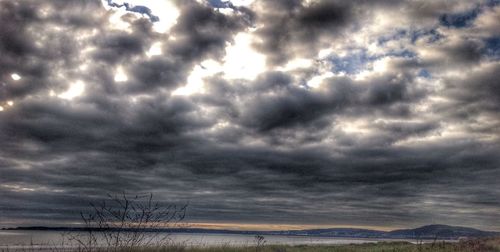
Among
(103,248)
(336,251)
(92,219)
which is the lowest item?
(336,251)

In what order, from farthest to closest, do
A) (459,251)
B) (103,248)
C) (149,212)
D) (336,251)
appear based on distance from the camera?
(336,251)
(459,251)
(103,248)
(149,212)

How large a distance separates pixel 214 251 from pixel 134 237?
827 centimetres

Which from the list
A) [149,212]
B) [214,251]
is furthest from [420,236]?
[149,212]

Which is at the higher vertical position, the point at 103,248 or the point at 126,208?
the point at 126,208

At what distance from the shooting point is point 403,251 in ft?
65.8

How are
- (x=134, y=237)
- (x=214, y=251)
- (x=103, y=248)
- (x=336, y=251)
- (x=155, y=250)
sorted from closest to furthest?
(x=134, y=237), (x=103, y=248), (x=155, y=250), (x=214, y=251), (x=336, y=251)

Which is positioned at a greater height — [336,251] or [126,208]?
[126,208]

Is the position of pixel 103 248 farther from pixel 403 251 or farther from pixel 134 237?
pixel 403 251

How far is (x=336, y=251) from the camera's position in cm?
2500

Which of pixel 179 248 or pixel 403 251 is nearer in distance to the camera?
pixel 179 248

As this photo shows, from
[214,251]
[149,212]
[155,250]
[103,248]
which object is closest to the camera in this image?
[149,212]

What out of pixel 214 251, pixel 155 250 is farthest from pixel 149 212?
pixel 214 251

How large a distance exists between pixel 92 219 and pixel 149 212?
1534 mm

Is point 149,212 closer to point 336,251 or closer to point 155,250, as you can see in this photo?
A: point 155,250
